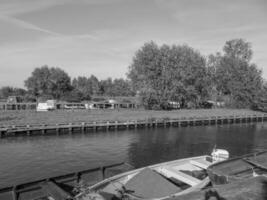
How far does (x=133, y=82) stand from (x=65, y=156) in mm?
40689

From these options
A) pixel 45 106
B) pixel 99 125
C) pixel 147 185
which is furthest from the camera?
pixel 45 106

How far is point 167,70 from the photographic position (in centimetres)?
5972

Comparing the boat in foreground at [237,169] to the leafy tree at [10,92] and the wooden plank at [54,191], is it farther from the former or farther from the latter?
the leafy tree at [10,92]

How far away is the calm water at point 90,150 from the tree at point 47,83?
66.4m

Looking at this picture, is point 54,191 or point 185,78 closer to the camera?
point 54,191

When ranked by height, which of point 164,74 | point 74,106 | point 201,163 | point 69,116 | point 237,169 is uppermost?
point 164,74

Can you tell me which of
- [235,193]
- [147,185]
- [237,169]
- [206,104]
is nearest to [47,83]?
[206,104]

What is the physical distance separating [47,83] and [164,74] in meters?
55.1

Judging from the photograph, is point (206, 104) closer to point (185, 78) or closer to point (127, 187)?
point (185, 78)

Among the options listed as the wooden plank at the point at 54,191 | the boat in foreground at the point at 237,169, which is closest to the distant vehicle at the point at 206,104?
the boat in foreground at the point at 237,169

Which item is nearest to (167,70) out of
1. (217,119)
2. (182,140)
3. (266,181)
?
(217,119)

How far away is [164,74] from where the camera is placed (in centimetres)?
5866

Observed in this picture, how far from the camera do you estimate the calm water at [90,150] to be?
61.7ft

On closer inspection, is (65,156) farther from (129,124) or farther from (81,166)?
(129,124)
